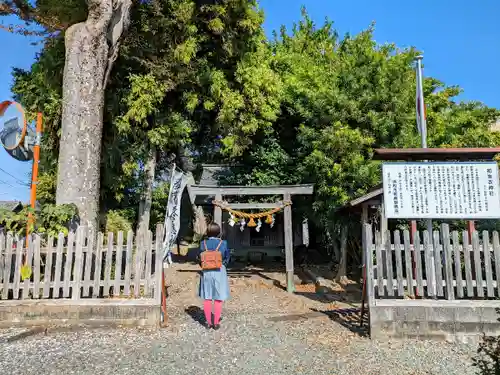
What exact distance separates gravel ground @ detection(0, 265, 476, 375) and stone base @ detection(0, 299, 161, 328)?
0.18m

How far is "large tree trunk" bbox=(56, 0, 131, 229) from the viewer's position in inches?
274

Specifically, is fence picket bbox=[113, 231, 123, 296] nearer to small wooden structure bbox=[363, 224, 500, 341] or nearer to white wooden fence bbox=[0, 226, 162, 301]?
white wooden fence bbox=[0, 226, 162, 301]

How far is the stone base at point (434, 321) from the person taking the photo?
201 inches

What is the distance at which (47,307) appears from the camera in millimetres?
5441

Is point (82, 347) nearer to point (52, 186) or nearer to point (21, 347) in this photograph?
point (21, 347)

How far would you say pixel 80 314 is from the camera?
5.43 metres

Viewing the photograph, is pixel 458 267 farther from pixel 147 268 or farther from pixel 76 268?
pixel 76 268

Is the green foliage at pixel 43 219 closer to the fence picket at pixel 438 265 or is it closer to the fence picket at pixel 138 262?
the fence picket at pixel 138 262

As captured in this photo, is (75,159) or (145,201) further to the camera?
(145,201)

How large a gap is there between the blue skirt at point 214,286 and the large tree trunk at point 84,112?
2.70 m

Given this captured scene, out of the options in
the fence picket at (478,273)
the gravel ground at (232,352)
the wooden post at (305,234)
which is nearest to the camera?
the gravel ground at (232,352)

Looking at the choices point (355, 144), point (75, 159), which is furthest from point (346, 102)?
point (75, 159)

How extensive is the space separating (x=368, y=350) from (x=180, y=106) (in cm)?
896

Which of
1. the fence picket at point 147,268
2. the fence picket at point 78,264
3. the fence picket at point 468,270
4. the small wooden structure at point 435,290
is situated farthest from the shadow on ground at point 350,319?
the fence picket at point 78,264
